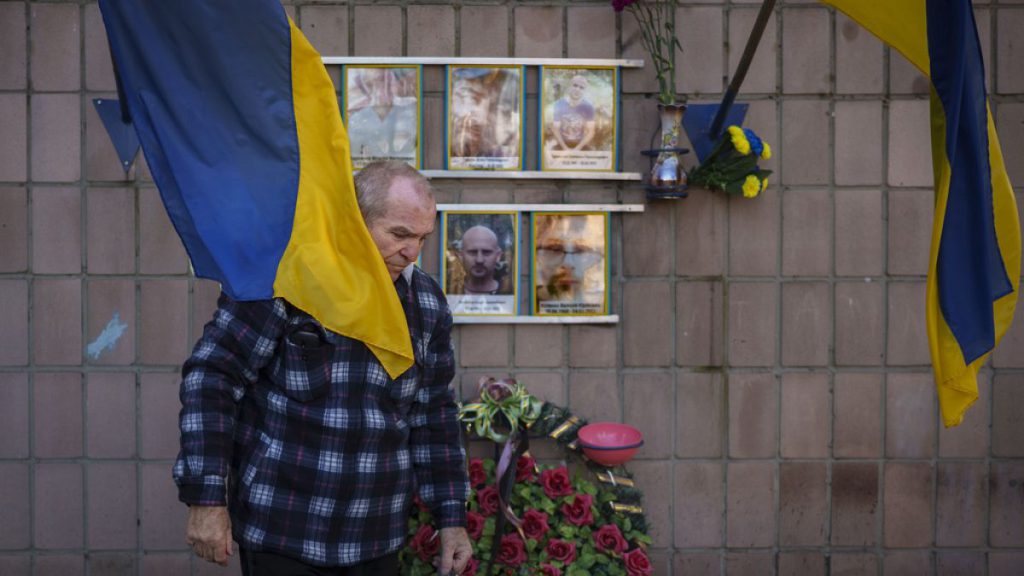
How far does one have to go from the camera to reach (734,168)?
3.57 m

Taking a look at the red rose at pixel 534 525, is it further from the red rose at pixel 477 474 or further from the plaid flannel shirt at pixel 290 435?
the plaid flannel shirt at pixel 290 435

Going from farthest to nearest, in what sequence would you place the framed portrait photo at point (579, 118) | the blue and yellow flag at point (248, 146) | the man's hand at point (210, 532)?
the framed portrait photo at point (579, 118) < the blue and yellow flag at point (248, 146) < the man's hand at point (210, 532)

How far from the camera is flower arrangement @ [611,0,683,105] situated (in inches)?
141

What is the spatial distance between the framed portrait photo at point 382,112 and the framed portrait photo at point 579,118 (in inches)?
18.6

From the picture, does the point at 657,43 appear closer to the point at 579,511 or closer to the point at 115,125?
the point at 579,511

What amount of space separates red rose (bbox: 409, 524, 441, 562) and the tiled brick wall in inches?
24.9

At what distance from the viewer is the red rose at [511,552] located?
3.23 metres

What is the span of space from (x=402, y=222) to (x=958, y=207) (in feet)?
5.05

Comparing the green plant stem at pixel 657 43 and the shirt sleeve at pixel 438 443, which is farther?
the green plant stem at pixel 657 43

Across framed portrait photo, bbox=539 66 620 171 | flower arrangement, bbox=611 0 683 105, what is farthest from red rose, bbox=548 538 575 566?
flower arrangement, bbox=611 0 683 105

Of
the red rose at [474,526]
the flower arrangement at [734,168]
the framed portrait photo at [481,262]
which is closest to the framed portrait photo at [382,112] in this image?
the framed portrait photo at [481,262]

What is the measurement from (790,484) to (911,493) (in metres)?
0.47

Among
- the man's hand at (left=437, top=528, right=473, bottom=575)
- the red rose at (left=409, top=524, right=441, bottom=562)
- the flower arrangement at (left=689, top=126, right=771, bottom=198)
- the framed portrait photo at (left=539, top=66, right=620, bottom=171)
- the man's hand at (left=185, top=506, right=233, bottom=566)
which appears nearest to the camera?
the man's hand at (left=185, top=506, right=233, bottom=566)

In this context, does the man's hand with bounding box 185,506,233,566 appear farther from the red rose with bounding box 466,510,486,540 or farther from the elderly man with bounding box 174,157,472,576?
the red rose with bounding box 466,510,486,540
